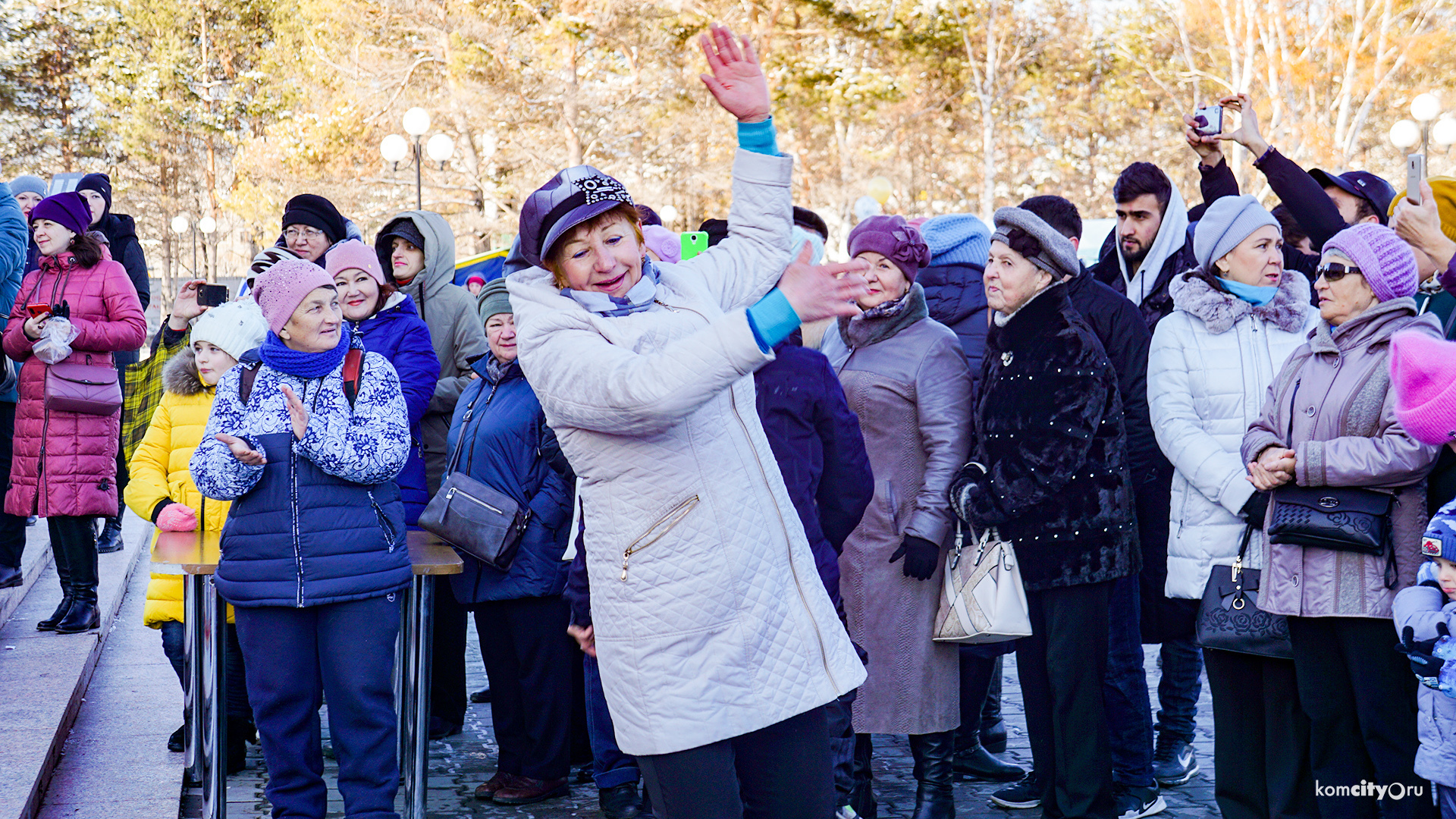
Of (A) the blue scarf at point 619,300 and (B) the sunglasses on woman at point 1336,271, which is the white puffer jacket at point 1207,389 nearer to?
(B) the sunglasses on woman at point 1336,271

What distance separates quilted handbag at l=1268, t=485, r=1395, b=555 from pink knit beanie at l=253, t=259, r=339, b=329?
2751mm

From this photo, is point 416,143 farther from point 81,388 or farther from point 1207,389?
point 1207,389

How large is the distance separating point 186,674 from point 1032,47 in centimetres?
3353

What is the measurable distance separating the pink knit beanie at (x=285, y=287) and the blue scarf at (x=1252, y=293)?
2723 mm

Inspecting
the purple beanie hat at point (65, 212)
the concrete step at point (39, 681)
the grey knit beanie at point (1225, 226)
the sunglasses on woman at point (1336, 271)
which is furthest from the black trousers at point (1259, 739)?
the purple beanie hat at point (65, 212)

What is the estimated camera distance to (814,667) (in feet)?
8.90

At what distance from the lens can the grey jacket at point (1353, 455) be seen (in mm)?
3457

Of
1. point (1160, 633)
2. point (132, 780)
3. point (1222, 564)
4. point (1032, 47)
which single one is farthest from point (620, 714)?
point (1032, 47)

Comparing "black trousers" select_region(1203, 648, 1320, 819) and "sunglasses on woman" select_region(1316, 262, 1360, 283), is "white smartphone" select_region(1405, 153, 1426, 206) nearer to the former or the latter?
"sunglasses on woman" select_region(1316, 262, 1360, 283)

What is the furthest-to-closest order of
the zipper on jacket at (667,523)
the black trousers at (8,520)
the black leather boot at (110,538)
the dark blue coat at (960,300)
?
the black leather boot at (110,538), the black trousers at (8,520), the dark blue coat at (960,300), the zipper on jacket at (667,523)

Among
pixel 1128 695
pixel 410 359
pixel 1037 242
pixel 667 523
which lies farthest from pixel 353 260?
pixel 1128 695

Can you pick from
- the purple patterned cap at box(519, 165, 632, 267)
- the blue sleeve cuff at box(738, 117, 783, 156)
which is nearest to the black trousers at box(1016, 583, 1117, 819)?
the blue sleeve cuff at box(738, 117, 783, 156)

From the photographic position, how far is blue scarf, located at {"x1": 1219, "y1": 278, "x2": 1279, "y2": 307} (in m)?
4.18

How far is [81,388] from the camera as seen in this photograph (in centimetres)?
636
